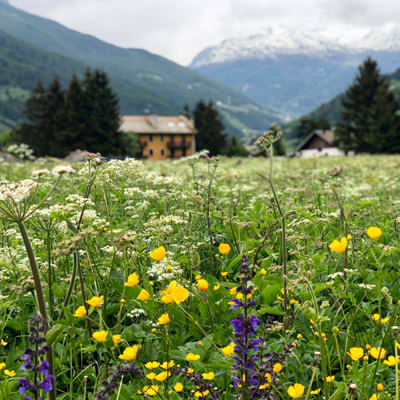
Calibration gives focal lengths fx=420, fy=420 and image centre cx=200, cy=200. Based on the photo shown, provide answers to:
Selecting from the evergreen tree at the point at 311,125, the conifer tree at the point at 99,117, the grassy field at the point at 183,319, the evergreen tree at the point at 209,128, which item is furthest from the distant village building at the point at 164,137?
the grassy field at the point at 183,319

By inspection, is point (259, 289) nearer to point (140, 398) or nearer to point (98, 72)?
point (140, 398)

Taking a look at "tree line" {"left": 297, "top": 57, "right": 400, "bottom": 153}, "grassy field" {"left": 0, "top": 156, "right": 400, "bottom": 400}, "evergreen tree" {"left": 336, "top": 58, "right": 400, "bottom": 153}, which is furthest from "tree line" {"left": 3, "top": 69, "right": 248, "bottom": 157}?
"grassy field" {"left": 0, "top": 156, "right": 400, "bottom": 400}

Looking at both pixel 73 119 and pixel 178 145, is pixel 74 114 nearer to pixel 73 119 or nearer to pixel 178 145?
pixel 73 119

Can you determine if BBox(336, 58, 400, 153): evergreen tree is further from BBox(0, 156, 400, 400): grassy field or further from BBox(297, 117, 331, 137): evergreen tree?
BBox(297, 117, 331, 137): evergreen tree

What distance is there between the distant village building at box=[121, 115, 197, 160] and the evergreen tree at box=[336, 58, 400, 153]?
46.3m

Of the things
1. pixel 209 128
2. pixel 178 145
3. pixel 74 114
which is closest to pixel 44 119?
pixel 74 114

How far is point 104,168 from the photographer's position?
4.25 metres

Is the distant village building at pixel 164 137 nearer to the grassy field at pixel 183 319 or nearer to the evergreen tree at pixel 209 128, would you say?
the evergreen tree at pixel 209 128

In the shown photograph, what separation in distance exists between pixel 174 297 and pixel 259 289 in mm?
1513

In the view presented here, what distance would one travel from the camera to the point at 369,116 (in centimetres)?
5316

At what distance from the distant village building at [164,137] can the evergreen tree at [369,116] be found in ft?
152

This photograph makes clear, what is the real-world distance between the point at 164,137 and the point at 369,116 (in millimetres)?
56351

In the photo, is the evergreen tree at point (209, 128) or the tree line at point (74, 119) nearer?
the tree line at point (74, 119)

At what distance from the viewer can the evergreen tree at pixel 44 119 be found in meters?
51.9
